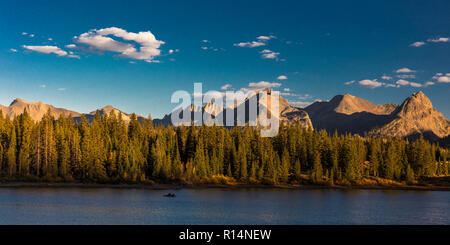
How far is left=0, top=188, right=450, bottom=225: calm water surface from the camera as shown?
63875 millimetres

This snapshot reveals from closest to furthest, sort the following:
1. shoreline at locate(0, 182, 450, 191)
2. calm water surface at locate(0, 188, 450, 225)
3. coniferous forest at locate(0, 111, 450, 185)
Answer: calm water surface at locate(0, 188, 450, 225) → shoreline at locate(0, 182, 450, 191) → coniferous forest at locate(0, 111, 450, 185)

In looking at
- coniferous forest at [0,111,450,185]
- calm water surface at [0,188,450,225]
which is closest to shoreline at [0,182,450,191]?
coniferous forest at [0,111,450,185]

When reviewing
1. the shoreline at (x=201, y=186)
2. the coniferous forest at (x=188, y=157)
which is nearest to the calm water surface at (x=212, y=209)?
the shoreline at (x=201, y=186)

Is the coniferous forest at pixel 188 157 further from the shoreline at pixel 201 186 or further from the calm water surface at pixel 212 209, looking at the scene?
the calm water surface at pixel 212 209

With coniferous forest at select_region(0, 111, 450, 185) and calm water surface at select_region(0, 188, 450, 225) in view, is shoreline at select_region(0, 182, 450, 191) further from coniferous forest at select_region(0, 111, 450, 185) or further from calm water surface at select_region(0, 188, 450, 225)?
calm water surface at select_region(0, 188, 450, 225)

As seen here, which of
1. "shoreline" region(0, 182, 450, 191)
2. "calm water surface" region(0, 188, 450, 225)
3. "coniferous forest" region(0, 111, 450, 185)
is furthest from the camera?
"coniferous forest" region(0, 111, 450, 185)

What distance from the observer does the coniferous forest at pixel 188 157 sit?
122875mm

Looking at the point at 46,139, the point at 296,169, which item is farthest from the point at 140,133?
Answer: the point at 296,169

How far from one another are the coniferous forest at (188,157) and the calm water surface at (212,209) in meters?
23.3

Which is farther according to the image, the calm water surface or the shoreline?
the shoreline

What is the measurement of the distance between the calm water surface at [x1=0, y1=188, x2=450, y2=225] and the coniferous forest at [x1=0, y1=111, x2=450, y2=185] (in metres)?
23.3

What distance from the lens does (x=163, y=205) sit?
261 feet

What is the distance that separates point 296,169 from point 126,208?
7166 cm
